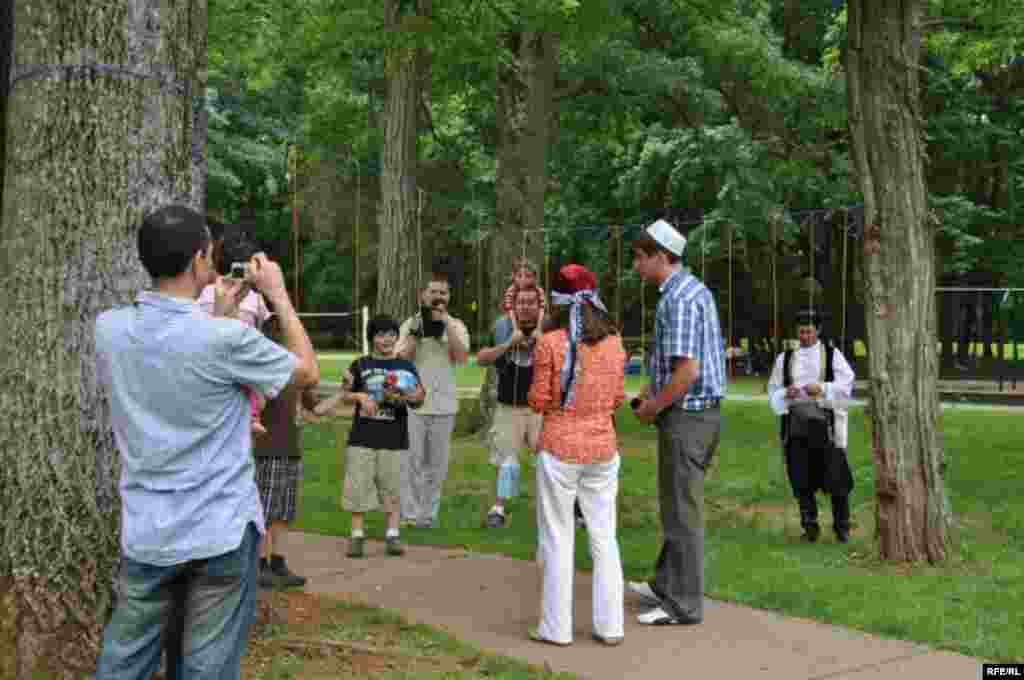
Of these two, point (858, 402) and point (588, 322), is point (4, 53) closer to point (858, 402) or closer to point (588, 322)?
point (588, 322)

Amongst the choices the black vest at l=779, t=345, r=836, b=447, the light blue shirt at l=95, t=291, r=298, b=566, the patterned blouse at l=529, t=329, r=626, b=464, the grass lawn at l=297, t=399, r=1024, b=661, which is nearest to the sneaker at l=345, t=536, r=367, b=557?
the grass lawn at l=297, t=399, r=1024, b=661

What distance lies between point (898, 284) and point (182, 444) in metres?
5.97

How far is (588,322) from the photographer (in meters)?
6.34

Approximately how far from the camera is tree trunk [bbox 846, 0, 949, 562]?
325 inches

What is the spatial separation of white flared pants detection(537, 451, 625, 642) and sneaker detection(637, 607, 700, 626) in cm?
43

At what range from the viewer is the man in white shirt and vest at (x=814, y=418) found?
8977 mm

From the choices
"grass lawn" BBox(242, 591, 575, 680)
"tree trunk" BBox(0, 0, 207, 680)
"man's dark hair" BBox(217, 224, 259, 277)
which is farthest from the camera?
"grass lawn" BBox(242, 591, 575, 680)

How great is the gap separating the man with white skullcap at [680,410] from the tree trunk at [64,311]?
2807 mm

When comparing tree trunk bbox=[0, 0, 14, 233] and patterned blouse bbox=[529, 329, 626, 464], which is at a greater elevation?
tree trunk bbox=[0, 0, 14, 233]

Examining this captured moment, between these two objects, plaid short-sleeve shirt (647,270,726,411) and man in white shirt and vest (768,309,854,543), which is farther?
man in white shirt and vest (768,309,854,543)

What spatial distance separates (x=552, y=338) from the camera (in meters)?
6.30

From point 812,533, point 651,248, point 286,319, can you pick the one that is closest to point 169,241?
point 286,319

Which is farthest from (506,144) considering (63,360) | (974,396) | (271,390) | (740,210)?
(271,390)

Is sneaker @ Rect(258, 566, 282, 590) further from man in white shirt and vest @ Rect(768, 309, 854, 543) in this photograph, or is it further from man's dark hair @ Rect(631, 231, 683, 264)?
man in white shirt and vest @ Rect(768, 309, 854, 543)
